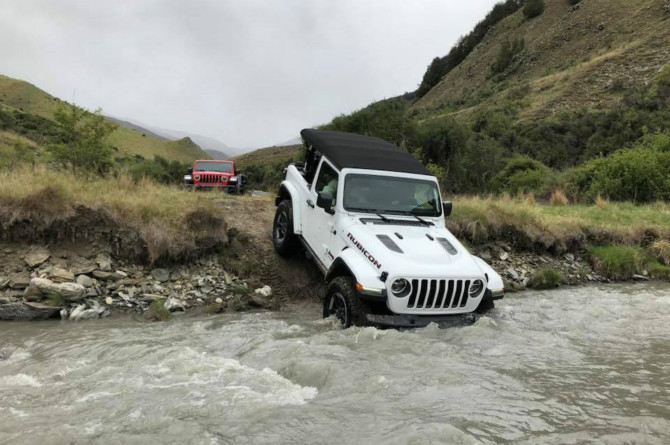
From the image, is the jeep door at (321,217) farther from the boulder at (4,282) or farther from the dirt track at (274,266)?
the boulder at (4,282)

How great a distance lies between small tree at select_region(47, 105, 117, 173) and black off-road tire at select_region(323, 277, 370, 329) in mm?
13541

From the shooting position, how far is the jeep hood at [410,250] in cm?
545

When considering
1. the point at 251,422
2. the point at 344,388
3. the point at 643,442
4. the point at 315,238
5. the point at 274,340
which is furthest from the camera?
the point at 315,238

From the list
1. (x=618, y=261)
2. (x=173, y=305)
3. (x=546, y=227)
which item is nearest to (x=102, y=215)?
(x=173, y=305)

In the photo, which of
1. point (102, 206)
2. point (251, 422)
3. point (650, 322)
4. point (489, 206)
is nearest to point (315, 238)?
point (102, 206)

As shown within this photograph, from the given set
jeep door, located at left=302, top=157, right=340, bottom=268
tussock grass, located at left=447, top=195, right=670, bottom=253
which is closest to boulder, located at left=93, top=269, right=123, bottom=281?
jeep door, located at left=302, top=157, right=340, bottom=268

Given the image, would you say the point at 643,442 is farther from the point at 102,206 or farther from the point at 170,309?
the point at 102,206

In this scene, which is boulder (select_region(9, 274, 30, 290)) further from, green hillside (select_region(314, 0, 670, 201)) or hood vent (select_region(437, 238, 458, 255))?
green hillside (select_region(314, 0, 670, 201))

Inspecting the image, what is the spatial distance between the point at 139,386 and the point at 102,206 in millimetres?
4616

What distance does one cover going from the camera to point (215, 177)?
19.2 meters

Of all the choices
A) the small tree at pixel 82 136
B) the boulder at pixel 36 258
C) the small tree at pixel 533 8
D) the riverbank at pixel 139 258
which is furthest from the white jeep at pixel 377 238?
the small tree at pixel 533 8

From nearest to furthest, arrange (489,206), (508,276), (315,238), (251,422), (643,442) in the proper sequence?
(643,442), (251,422), (315,238), (508,276), (489,206)

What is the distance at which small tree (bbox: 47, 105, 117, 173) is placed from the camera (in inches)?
663

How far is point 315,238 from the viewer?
7.21 m
